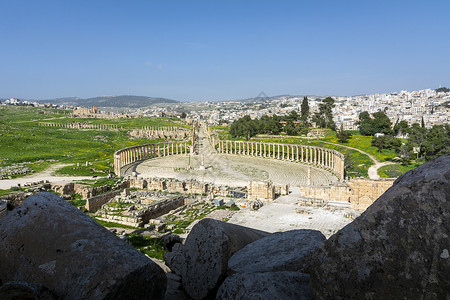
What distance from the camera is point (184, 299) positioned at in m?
7.36

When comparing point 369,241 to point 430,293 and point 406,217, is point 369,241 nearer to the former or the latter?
point 406,217

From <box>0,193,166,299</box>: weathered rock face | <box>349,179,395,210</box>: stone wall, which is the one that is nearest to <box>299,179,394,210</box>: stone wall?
<box>349,179,395,210</box>: stone wall

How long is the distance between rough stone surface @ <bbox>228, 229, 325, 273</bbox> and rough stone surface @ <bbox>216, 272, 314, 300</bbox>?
0.89 m

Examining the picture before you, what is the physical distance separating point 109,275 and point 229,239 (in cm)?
344

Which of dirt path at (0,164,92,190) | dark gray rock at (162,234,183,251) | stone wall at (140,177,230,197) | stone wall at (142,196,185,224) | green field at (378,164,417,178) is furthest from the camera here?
green field at (378,164,417,178)

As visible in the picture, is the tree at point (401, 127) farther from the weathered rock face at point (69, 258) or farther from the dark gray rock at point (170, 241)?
the weathered rock face at point (69, 258)

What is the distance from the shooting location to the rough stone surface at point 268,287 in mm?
4922

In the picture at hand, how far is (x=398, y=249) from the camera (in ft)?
13.0

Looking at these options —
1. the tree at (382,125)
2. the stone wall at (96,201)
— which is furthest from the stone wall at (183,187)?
the tree at (382,125)

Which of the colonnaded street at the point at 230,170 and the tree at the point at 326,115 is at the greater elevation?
the tree at the point at 326,115

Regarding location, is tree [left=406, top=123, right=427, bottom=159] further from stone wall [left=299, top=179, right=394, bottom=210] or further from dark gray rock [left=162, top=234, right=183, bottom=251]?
dark gray rock [left=162, top=234, right=183, bottom=251]

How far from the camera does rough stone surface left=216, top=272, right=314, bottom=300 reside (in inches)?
194

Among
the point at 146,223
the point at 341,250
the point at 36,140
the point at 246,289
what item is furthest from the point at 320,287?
the point at 36,140

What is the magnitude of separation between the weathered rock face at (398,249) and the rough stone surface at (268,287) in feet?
2.21
